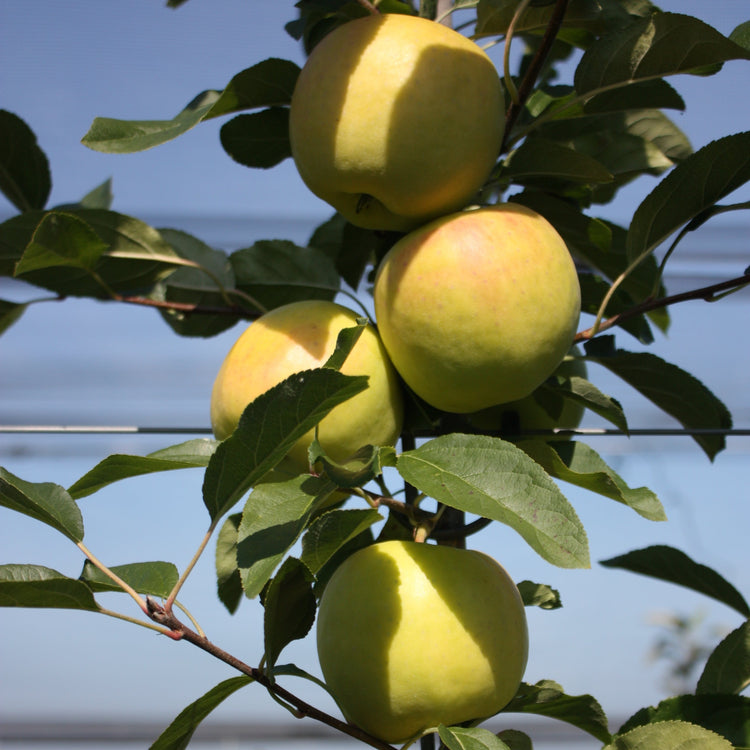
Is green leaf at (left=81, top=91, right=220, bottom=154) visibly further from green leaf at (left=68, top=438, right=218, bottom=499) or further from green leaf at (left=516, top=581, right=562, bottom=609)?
green leaf at (left=516, top=581, right=562, bottom=609)

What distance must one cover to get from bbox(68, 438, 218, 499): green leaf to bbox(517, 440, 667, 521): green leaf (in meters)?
0.16

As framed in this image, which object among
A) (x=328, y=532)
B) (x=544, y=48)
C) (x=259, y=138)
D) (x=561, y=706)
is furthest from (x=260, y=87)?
(x=561, y=706)

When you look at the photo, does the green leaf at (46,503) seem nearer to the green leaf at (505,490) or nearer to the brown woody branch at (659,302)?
the green leaf at (505,490)

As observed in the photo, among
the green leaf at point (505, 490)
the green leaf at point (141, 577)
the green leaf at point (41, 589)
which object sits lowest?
the green leaf at point (141, 577)

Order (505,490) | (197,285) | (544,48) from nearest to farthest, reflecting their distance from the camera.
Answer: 1. (505,490)
2. (544,48)
3. (197,285)

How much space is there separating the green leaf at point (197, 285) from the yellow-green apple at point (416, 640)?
20 centimetres

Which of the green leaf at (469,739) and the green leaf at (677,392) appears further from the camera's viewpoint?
the green leaf at (677,392)

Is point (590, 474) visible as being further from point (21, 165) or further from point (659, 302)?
point (21, 165)

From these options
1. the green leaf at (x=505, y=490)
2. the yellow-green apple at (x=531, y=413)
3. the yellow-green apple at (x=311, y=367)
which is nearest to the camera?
the green leaf at (x=505, y=490)

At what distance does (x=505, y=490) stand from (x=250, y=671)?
145 millimetres

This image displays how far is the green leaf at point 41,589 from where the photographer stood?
1.05 ft

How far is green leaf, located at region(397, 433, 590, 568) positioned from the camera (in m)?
0.29

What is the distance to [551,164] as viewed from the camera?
44 cm

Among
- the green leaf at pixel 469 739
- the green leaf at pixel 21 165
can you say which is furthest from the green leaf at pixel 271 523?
the green leaf at pixel 21 165
